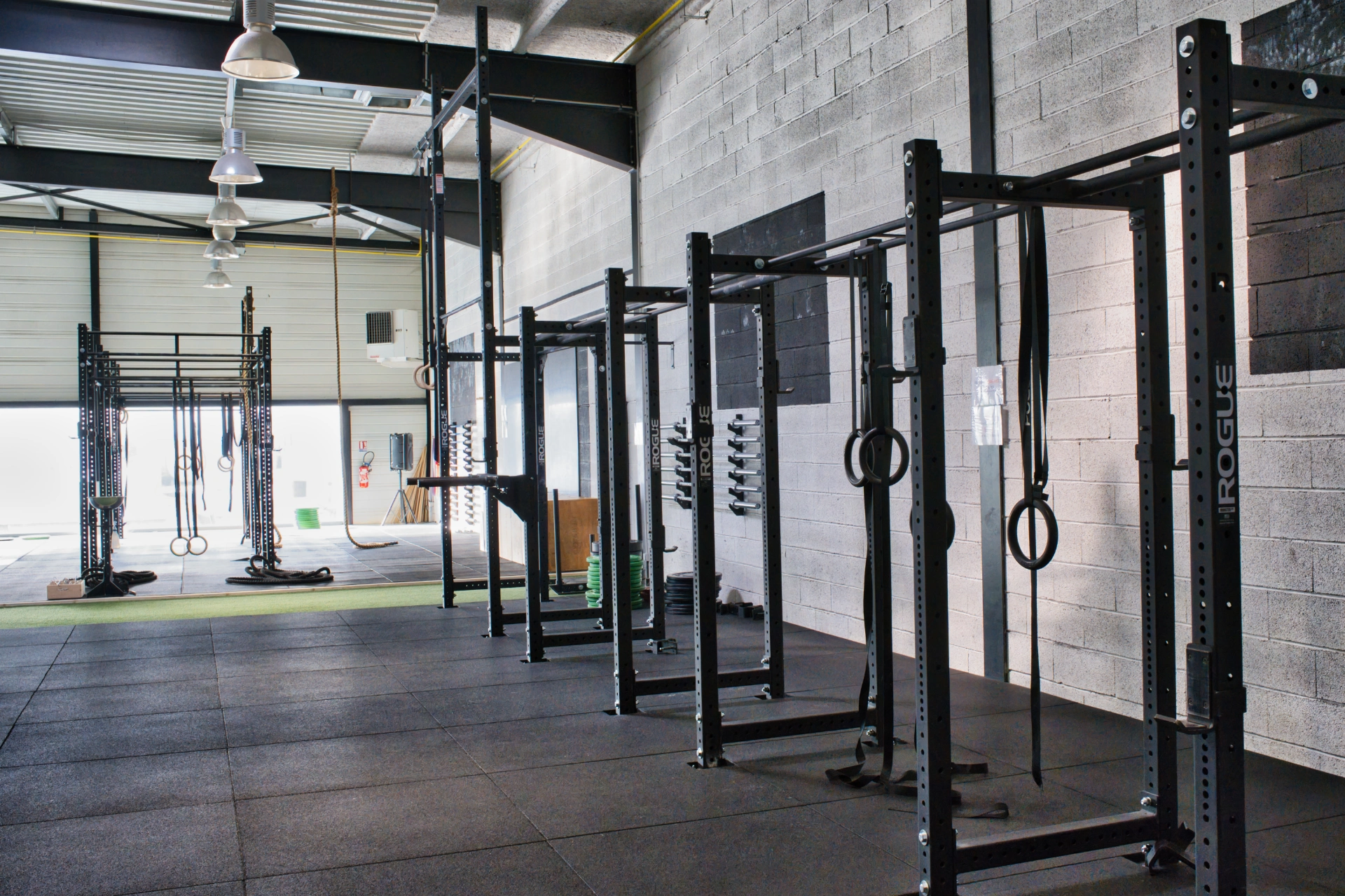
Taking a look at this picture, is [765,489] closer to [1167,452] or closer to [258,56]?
[1167,452]

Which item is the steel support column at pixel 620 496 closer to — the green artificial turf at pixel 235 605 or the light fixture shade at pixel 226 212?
the green artificial turf at pixel 235 605

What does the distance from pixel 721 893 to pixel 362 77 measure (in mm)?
6857

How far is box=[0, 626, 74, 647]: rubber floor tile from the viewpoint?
256 inches

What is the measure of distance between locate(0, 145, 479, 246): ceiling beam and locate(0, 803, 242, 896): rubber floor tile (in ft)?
30.0

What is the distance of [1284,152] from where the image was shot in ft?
11.7

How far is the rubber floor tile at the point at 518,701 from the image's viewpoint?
15.2 feet

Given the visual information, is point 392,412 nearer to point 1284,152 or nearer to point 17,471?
point 17,471

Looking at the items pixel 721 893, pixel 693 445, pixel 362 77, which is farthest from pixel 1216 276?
pixel 362 77

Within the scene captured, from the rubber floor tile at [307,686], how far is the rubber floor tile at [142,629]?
1.63 m

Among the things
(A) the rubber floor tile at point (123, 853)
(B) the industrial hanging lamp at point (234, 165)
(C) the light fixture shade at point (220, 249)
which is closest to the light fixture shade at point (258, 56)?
(B) the industrial hanging lamp at point (234, 165)

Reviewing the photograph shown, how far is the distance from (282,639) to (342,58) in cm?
417

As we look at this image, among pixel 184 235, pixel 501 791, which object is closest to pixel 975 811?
pixel 501 791

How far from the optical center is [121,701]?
16.4 ft

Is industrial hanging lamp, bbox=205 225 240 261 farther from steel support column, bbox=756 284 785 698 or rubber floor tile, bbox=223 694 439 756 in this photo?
steel support column, bbox=756 284 785 698
